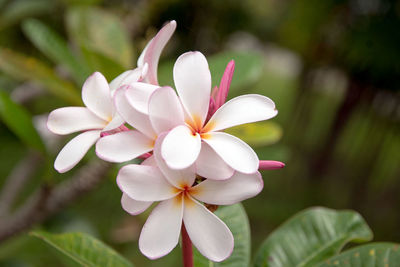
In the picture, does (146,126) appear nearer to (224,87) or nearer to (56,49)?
(224,87)

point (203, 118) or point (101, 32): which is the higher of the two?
point (203, 118)

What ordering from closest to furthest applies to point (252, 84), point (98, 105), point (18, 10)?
point (98, 105) → point (18, 10) → point (252, 84)

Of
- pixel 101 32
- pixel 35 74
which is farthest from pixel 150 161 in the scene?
pixel 101 32

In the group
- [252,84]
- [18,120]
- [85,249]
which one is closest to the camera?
[85,249]

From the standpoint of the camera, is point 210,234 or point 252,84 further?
point 252,84

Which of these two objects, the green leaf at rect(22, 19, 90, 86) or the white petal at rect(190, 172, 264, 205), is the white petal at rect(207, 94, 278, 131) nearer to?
the white petal at rect(190, 172, 264, 205)

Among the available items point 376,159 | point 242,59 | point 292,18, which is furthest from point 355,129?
point 242,59

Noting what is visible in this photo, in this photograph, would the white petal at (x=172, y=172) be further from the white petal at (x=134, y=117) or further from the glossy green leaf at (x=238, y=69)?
the glossy green leaf at (x=238, y=69)

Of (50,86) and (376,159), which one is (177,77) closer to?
(50,86)
